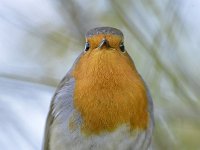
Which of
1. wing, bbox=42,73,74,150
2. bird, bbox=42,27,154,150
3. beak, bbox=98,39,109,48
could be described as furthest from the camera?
wing, bbox=42,73,74,150

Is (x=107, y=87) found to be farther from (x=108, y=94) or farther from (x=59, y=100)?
(x=59, y=100)

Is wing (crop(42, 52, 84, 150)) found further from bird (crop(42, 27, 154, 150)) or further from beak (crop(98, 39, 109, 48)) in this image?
beak (crop(98, 39, 109, 48))

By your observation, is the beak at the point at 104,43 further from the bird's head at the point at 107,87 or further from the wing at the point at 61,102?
the wing at the point at 61,102

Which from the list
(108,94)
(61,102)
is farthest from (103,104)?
(61,102)

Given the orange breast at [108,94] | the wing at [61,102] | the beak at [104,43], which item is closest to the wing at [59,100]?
the wing at [61,102]

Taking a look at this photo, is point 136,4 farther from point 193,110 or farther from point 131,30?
point 193,110

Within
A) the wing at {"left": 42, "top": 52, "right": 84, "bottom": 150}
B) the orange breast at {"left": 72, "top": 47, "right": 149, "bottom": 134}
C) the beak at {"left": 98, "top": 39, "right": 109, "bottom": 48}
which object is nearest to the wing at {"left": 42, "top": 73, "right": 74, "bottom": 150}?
the wing at {"left": 42, "top": 52, "right": 84, "bottom": 150}

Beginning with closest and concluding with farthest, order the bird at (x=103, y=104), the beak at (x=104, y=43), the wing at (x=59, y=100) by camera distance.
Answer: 1. the bird at (x=103, y=104)
2. the beak at (x=104, y=43)
3. the wing at (x=59, y=100)
